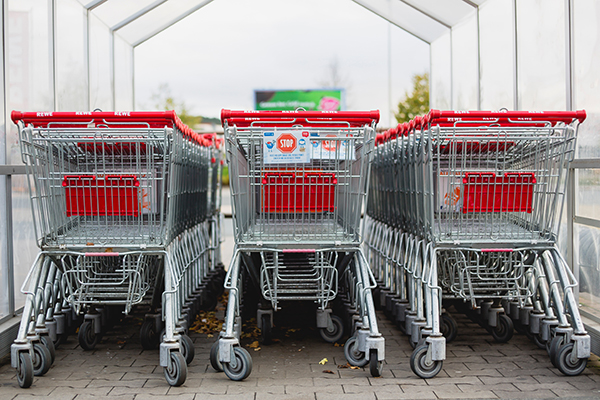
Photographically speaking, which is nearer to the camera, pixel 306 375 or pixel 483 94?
pixel 306 375

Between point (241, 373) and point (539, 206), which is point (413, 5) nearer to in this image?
point (539, 206)

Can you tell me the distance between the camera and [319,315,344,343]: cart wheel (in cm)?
475

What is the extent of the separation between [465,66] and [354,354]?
442 centimetres

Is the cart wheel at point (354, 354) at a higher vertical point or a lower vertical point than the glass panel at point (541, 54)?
lower

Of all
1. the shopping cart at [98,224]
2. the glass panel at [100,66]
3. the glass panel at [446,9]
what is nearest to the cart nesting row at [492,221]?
the shopping cart at [98,224]

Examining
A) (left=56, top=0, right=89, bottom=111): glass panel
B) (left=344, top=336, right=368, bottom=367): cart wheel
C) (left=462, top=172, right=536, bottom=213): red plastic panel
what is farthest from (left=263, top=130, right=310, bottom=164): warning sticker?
(left=56, top=0, right=89, bottom=111): glass panel

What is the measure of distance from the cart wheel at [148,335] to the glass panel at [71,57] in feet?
7.77

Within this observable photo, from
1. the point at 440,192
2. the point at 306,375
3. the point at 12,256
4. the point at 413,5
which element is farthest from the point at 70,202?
the point at 413,5

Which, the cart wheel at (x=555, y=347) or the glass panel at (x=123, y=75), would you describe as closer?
the cart wheel at (x=555, y=347)

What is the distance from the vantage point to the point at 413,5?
7605 millimetres

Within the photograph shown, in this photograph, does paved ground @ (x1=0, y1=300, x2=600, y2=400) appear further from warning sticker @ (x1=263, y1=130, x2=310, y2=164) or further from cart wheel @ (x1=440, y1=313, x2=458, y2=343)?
warning sticker @ (x1=263, y1=130, x2=310, y2=164)

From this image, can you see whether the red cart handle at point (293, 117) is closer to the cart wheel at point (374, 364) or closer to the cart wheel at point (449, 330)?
the cart wheel at point (374, 364)

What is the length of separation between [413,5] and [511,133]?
404 centimetres

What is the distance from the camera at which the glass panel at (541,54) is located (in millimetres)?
4965
